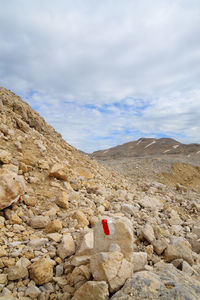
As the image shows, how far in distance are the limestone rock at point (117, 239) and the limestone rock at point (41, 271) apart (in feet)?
2.31

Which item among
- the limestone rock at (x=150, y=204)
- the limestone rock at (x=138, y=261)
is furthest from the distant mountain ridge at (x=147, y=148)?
the limestone rock at (x=138, y=261)

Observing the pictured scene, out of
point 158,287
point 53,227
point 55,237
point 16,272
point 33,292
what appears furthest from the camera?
point 53,227

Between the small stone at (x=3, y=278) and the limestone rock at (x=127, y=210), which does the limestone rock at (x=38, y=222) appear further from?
the limestone rock at (x=127, y=210)

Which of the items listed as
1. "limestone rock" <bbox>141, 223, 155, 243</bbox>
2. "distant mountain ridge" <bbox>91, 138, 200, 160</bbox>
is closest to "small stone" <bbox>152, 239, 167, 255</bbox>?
"limestone rock" <bbox>141, 223, 155, 243</bbox>

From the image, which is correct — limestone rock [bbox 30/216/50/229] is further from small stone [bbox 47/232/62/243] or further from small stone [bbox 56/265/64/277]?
small stone [bbox 56/265/64/277]

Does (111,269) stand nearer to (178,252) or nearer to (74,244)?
(74,244)

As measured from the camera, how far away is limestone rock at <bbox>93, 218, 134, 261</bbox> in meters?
2.90

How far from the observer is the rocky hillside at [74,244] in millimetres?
2461

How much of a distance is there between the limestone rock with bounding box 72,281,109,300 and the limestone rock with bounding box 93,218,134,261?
627 mm

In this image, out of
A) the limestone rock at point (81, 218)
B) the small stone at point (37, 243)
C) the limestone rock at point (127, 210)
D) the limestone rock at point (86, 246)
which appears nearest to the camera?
the limestone rock at point (86, 246)

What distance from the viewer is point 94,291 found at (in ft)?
7.48

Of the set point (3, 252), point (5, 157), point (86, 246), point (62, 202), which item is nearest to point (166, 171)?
point (62, 202)

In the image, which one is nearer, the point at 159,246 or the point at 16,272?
the point at 16,272

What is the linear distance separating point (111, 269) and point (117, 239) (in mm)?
543
